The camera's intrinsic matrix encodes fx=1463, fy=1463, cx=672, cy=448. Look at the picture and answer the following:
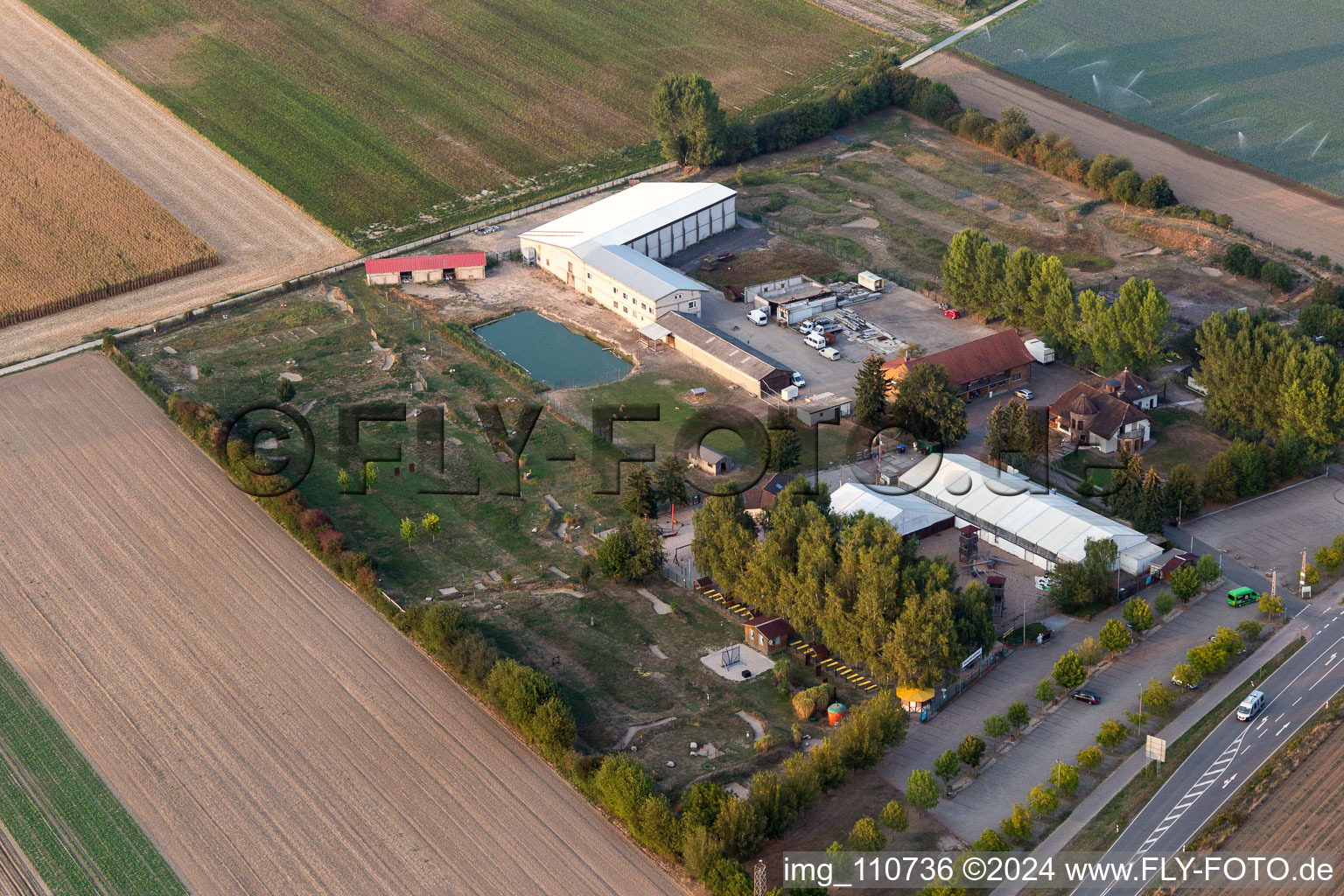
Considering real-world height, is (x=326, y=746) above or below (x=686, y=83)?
below

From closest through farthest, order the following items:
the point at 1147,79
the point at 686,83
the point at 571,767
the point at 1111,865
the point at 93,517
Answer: the point at 1111,865
the point at 571,767
the point at 93,517
the point at 686,83
the point at 1147,79

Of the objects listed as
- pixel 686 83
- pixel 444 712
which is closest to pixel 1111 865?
pixel 444 712

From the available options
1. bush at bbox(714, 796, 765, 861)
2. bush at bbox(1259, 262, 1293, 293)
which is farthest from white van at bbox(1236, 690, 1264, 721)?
bush at bbox(1259, 262, 1293, 293)

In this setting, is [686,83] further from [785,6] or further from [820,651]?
Result: [820,651]

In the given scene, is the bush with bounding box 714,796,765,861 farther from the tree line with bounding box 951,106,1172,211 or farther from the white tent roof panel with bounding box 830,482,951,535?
the tree line with bounding box 951,106,1172,211

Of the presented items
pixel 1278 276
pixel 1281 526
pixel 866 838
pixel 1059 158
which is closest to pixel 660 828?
→ pixel 866 838
